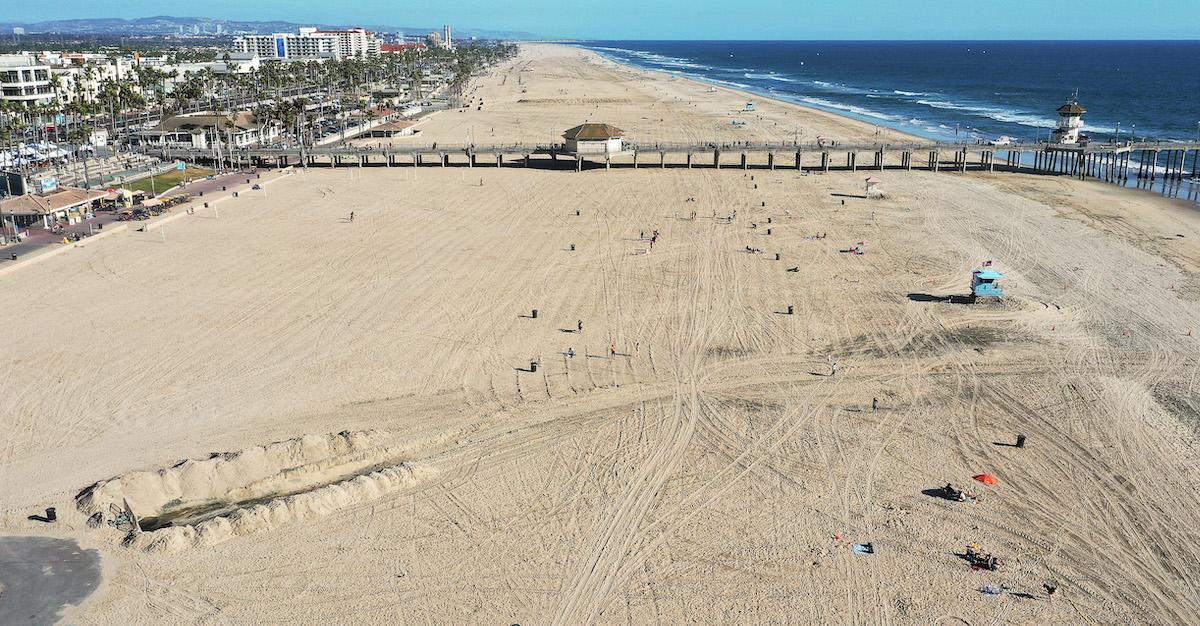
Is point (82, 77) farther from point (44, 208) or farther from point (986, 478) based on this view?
point (986, 478)

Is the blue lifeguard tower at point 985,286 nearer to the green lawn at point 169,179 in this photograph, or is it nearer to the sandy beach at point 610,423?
the sandy beach at point 610,423

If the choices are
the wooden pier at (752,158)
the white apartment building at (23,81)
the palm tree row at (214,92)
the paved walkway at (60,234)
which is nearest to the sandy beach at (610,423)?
the paved walkway at (60,234)

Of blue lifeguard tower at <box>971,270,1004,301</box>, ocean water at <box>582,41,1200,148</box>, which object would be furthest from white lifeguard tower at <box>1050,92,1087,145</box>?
blue lifeguard tower at <box>971,270,1004,301</box>

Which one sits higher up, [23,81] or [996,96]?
[23,81]

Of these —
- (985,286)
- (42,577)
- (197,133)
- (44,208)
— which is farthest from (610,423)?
(197,133)

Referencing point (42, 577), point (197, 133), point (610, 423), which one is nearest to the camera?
point (42, 577)

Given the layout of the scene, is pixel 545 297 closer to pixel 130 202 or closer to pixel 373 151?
pixel 130 202

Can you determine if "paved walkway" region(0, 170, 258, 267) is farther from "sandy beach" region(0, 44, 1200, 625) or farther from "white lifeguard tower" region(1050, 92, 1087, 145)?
"white lifeguard tower" region(1050, 92, 1087, 145)
